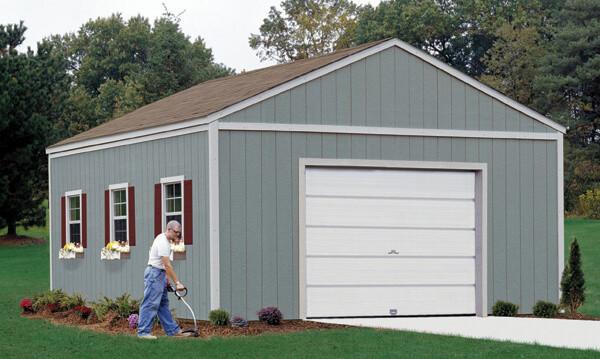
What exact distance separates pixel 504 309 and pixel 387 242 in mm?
2396

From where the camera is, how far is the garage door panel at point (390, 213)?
15148 mm

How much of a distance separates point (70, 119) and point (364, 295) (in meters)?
31.8

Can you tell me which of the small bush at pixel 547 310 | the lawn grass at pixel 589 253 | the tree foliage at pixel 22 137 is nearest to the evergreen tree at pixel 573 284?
the small bush at pixel 547 310

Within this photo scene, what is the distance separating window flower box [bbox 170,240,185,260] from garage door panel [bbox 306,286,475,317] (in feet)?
7.03

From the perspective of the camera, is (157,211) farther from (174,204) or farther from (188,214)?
(188,214)

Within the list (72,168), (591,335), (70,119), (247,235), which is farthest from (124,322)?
(70,119)

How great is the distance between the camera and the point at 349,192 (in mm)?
15383

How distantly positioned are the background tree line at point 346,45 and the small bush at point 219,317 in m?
22.7

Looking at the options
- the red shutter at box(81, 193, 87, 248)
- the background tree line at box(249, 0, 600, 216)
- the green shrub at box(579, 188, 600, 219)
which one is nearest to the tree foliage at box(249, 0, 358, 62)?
the background tree line at box(249, 0, 600, 216)

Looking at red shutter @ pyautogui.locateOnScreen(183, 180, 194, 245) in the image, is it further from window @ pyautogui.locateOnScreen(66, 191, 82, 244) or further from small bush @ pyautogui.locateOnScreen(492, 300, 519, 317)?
small bush @ pyautogui.locateOnScreen(492, 300, 519, 317)

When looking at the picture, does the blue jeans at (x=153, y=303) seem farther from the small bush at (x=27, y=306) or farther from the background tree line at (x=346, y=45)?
the background tree line at (x=346, y=45)

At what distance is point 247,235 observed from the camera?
14.4 metres

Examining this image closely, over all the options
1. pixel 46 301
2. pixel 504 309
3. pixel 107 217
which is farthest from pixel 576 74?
pixel 46 301

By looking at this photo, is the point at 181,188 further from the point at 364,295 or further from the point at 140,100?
the point at 140,100
